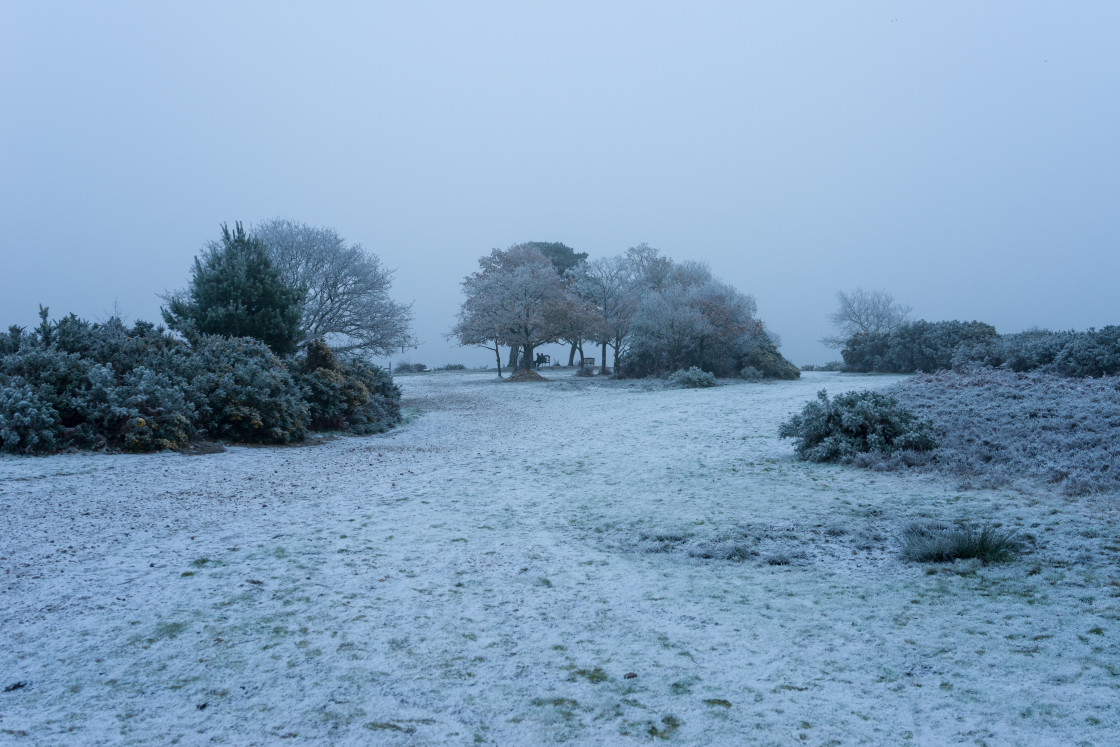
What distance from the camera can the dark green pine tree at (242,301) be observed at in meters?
16.6

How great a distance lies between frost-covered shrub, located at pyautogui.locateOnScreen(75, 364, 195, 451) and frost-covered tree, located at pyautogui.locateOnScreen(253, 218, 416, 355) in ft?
37.9

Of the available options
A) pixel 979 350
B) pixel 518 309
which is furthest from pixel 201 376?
pixel 979 350

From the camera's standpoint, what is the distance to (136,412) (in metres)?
9.37

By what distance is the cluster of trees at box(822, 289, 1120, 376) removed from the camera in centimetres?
1468

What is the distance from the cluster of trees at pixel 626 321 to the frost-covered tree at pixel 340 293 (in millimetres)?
6546

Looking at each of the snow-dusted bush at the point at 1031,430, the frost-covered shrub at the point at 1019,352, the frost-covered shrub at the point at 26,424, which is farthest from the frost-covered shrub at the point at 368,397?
the frost-covered shrub at the point at 1019,352

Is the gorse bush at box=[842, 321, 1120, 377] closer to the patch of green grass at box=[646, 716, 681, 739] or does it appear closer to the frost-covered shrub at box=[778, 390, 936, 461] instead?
the frost-covered shrub at box=[778, 390, 936, 461]

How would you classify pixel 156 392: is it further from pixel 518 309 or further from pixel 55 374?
pixel 518 309

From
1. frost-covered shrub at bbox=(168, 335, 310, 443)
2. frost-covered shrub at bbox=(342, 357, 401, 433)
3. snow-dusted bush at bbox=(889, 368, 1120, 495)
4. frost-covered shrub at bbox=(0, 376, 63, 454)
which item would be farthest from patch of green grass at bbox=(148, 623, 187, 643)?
frost-covered shrub at bbox=(342, 357, 401, 433)

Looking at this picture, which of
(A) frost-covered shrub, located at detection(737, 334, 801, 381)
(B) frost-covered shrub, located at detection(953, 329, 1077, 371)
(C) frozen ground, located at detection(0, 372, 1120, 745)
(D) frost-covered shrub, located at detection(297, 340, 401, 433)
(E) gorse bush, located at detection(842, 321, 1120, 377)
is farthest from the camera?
(A) frost-covered shrub, located at detection(737, 334, 801, 381)

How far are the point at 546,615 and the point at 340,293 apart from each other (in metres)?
20.2

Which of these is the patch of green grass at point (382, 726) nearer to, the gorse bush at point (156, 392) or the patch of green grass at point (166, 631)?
the patch of green grass at point (166, 631)

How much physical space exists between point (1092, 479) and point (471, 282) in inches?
1168

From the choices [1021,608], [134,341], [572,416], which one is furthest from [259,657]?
[572,416]
